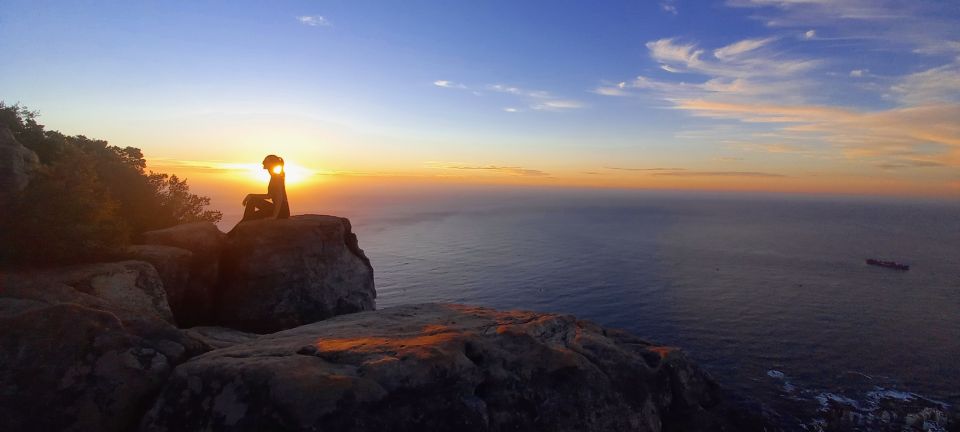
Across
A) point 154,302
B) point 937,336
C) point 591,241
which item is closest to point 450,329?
point 154,302

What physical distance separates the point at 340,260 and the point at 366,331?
8.02 metres

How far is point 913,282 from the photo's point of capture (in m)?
82.1

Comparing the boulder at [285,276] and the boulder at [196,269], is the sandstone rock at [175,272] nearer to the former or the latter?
the boulder at [196,269]

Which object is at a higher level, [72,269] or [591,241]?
[72,269]

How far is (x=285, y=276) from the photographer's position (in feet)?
64.1

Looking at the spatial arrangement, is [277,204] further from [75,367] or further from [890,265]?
[890,265]

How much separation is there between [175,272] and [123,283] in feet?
8.59

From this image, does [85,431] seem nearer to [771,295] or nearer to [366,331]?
[366,331]

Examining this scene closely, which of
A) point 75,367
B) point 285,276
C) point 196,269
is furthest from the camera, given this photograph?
point 285,276

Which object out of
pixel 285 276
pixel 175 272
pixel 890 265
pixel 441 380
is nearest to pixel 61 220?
pixel 175 272

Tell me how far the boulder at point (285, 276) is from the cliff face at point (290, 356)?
0.07 metres

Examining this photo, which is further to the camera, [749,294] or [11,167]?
[749,294]

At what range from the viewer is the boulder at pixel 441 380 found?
31.9ft

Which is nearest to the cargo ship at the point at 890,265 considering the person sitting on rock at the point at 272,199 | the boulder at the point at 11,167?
the person sitting on rock at the point at 272,199
